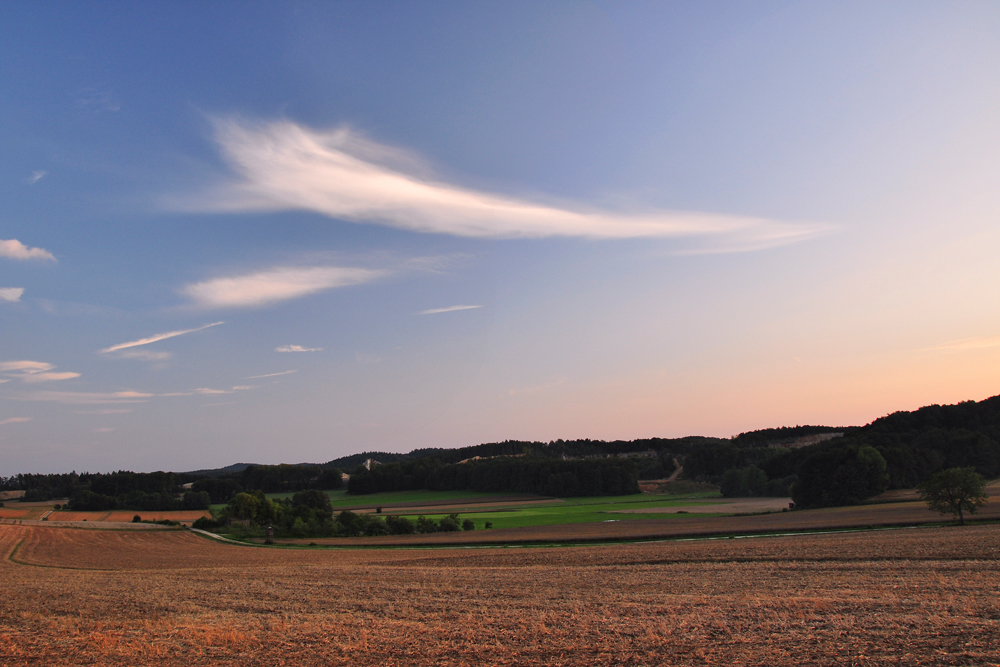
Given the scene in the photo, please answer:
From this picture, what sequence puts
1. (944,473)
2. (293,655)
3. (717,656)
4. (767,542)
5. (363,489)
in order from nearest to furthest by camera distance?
(717,656) → (293,655) → (767,542) → (944,473) → (363,489)

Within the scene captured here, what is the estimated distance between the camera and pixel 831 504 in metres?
82.6

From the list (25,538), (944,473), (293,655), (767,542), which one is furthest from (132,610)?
(25,538)

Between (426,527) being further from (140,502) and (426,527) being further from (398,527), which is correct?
(140,502)

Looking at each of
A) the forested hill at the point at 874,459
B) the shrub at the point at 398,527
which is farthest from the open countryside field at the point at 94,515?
the forested hill at the point at 874,459

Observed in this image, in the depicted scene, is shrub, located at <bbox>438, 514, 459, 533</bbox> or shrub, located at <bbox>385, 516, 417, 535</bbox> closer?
shrub, located at <bbox>385, 516, 417, 535</bbox>

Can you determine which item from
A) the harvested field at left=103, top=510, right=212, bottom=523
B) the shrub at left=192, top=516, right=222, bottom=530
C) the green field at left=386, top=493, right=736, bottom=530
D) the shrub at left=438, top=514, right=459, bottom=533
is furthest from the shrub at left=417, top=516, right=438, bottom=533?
the harvested field at left=103, top=510, right=212, bottom=523

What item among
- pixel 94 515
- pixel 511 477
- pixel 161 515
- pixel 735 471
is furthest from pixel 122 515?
pixel 735 471

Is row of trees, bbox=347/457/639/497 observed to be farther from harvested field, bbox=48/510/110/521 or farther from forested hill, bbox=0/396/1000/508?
harvested field, bbox=48/510/110/521

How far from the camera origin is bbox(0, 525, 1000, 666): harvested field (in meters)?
12.9

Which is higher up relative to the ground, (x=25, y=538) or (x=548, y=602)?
(x=548, y=602)

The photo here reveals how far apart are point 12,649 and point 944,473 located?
6057 centimetres

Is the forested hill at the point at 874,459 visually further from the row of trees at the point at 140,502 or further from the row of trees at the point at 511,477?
the row of trees at the point at 140,502

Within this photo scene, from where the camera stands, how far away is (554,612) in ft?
58.3

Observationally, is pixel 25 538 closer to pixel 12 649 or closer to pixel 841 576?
pixel 12 649
